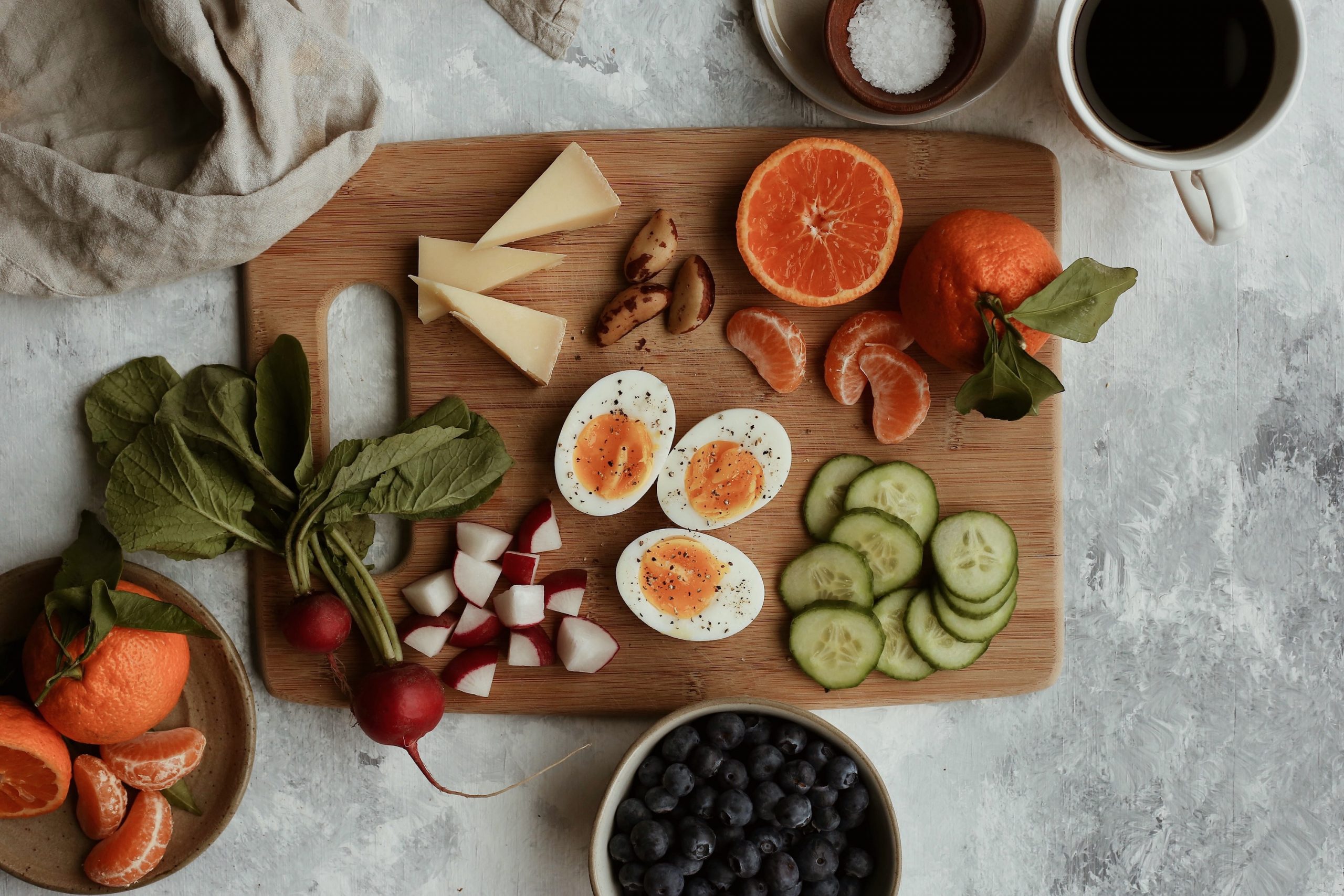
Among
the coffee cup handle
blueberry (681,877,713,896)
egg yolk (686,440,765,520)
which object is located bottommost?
blueberry (681,877,713,896)

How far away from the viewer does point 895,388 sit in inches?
74.3

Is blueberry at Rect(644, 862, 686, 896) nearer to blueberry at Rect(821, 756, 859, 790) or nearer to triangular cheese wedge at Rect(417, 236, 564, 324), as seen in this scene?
blueberry at Rect(821, 756, 859, 790)

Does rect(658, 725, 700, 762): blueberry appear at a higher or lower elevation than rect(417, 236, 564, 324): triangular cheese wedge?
lower

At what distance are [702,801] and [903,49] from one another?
58.9 inches

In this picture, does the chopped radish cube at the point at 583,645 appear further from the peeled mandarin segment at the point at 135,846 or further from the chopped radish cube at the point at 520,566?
the peeled mandarin segment at the point at 135,846

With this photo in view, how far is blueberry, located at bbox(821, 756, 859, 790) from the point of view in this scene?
1.73m

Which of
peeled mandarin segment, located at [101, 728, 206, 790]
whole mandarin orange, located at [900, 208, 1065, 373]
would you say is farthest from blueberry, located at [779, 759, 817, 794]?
peeled mandarin segment, located at [101, 728, 206, 790]

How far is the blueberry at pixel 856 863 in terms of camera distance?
69.3 inches

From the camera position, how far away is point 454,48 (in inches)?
75.5

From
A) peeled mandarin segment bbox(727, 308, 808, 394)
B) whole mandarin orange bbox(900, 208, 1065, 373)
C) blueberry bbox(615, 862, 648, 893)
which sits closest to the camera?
whole mandarin orange bbox(900, 208, 1065, 373)

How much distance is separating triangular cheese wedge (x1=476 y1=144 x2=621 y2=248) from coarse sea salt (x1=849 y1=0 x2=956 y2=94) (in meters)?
0.56

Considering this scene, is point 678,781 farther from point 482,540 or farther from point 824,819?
point 482,540

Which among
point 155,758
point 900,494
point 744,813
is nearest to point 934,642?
point 900,494

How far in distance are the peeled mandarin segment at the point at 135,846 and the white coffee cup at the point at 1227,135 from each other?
2.24 meters
